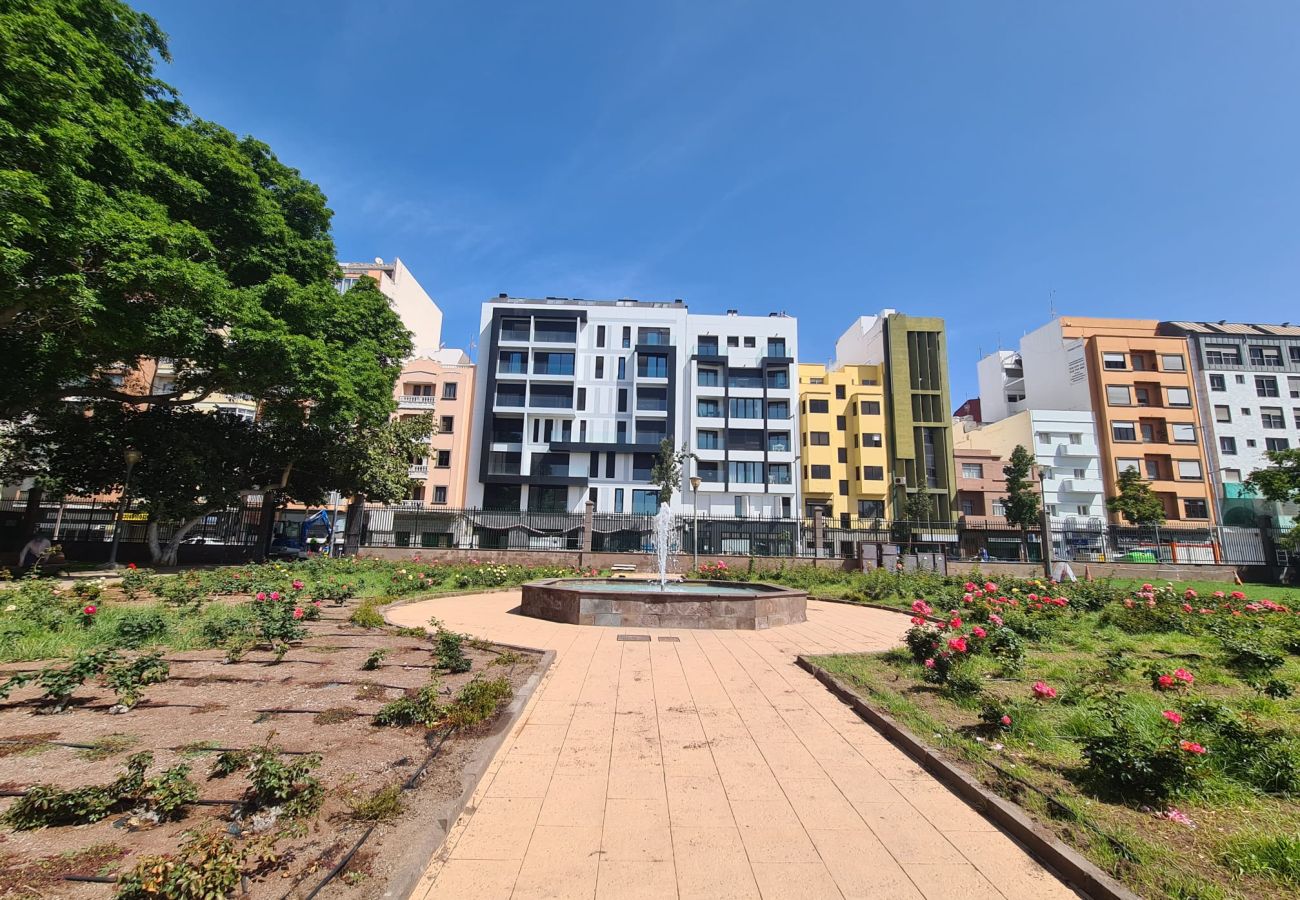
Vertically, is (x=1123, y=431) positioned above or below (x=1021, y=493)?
above

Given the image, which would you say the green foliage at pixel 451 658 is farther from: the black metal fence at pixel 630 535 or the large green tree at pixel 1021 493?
the large green tree at pixel 1021 493

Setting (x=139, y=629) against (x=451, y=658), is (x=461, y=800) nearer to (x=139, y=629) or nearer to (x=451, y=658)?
(x=451, y=658)

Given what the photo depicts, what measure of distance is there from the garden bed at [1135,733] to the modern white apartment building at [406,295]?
1772 inches

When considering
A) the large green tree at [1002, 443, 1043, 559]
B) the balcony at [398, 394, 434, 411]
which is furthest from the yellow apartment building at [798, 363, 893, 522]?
the balcony at [398, 394, 434, 411]

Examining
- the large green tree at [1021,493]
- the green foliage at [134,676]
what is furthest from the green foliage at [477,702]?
the large green tree at [1021,493]

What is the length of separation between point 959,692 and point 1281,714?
2.73 metres

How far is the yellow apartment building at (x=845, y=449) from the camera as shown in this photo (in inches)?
1896

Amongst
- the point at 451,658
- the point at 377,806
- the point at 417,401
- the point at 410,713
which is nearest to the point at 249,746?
the point at 410,713

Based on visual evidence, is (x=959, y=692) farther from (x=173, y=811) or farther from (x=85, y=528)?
(x=85, y=528)

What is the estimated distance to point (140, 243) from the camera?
14.5 metres

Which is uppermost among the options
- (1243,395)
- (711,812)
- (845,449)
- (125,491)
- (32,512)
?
(1243,395)

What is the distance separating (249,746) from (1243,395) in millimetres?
70169

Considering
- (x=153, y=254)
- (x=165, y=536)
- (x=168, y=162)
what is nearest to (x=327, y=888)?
(x=153, y=254)

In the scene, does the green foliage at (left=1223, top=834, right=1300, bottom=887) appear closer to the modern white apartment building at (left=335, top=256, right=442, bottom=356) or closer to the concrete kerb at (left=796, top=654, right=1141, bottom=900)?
the concrete kerb at (left=796, top=654, right=1141, bottom=900)
